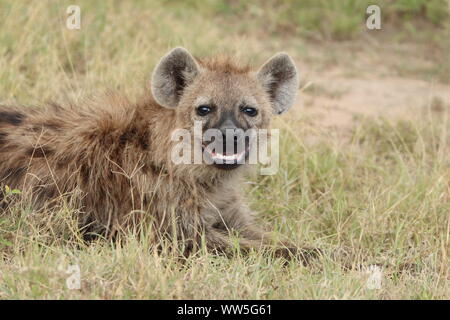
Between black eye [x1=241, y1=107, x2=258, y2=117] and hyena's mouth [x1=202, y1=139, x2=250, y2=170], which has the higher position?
black eye [x1=241, y1=107, x2=258, y2=117]

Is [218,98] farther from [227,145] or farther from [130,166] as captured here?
[130,166]

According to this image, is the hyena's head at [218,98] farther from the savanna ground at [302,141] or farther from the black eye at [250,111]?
the savanna ground at [302,141]

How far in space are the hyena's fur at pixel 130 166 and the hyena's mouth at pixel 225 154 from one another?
0.12m

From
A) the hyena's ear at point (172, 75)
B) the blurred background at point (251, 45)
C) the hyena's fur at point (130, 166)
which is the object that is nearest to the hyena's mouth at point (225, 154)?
the hyena's fur at point (130, 166)

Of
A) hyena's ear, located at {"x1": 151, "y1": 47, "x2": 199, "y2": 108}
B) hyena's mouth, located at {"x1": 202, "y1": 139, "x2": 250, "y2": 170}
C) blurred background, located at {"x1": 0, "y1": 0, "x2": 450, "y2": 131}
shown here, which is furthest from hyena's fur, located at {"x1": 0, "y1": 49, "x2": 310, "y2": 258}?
blurred background, located at {"x1": 0, "y1": 0, "x2": 450, "y2": 131}

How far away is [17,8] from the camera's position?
6.01m

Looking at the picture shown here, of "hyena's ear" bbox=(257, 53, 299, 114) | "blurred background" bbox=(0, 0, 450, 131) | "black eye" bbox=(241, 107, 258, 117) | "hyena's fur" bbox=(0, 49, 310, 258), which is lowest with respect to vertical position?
"hyena's fur" bbox=(0, 49, 310, 258)

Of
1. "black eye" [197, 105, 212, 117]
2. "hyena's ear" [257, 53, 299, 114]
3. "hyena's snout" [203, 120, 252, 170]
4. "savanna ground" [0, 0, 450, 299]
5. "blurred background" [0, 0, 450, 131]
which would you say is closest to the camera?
"savanna ground" [0, 0, 450, 299]

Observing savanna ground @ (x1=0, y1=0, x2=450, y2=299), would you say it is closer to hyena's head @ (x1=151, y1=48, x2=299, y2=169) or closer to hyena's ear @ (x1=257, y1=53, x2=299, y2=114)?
hyena's head @ (x1=151, y1=48, x2=299, y2=169)

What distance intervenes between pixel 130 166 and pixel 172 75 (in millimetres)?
511

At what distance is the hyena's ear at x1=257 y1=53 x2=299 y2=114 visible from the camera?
13.8 ft

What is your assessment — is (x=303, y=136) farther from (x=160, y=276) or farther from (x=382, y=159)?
(x=160, y=276)

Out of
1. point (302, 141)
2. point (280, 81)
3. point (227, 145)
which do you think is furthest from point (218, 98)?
point (302, 141)

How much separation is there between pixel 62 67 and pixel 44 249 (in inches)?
94.0
